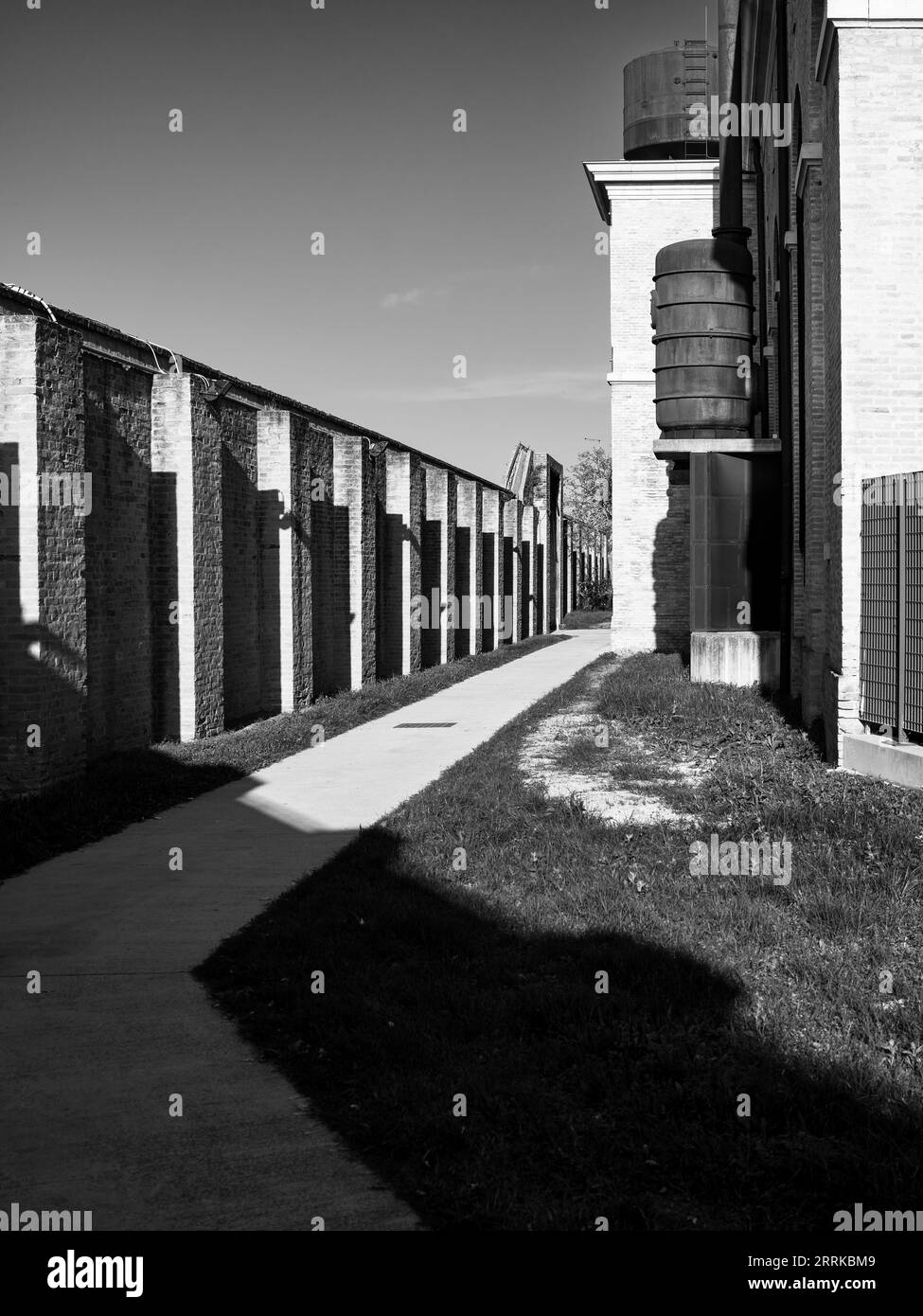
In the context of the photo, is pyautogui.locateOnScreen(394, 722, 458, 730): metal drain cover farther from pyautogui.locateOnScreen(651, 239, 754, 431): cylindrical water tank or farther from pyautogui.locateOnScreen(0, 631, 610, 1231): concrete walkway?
pyautogui.locateOnScreen(651, 239, 754, 431): cylindrical water tank

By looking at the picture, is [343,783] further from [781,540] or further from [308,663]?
[781,540]

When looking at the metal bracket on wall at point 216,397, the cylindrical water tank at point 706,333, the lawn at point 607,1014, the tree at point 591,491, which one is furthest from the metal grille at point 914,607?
the tree at point 591,491

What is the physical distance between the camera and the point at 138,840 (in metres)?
8.38

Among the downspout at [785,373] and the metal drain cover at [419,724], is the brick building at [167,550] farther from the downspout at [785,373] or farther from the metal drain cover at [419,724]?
the downspout at [785,373]

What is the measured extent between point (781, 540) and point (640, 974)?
547 inches

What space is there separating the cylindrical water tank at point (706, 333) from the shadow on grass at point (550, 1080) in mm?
14603

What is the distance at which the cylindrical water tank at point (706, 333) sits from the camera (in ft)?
62.2

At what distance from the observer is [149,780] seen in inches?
404

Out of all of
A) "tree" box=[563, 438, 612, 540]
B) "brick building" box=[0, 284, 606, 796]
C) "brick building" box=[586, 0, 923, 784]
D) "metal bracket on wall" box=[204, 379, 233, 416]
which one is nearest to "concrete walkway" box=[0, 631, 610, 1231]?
"brick building" box=[0, 284, 606, 796]

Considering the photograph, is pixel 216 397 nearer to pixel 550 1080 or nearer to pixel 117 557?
pixel 117 557

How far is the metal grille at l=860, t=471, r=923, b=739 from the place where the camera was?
939 centimetres

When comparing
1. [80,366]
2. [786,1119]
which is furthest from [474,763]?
[786,1119]

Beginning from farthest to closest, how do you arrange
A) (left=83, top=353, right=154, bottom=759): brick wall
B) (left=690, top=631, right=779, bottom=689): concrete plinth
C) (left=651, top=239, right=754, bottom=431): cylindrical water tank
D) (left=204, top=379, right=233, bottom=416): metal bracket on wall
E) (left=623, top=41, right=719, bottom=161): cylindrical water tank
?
(left=623, top=41, right=719, bottom=161): cylindrical water tank, (left=651, top=239, right=754, bottom=431): cylindrical water tank, (left=690, top=631, right=779, bottom=689): concrete plinth, (left=204, top=379, right=233, bottom=416): metal bracket on wall, (left=83, top=353, right=154, bottom=759): brick wall

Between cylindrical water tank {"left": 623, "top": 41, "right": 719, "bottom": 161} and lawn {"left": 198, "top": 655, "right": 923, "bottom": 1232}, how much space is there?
30688 mm
